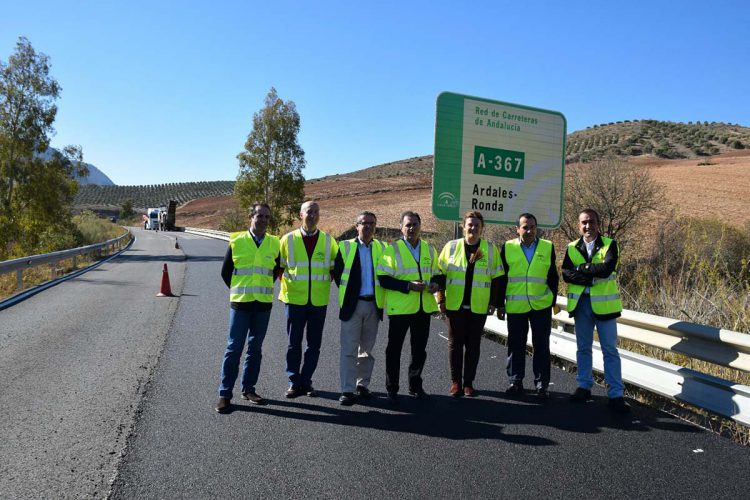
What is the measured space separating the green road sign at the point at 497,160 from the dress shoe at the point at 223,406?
5.16 metres

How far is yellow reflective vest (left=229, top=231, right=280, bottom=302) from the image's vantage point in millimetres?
5109

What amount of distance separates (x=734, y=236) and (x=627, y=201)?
8.89 ft

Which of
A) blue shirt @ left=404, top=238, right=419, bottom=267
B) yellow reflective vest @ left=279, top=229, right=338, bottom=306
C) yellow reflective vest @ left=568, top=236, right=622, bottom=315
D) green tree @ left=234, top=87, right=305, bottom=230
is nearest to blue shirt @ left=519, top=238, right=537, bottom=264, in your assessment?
yellow reflective vest @ left=568, top=236, right=622, bottom=315

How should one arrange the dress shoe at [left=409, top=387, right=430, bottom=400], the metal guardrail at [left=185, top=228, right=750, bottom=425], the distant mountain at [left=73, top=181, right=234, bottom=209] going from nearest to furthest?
the metal guardrail at [left=185, top=228, right=750, bottom=425], the dress shoe at [left=409, top=387, right=430, bottom=400], the distant mountain at [left=73, top=181, right=234, bottom=209]

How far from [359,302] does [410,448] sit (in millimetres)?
1759

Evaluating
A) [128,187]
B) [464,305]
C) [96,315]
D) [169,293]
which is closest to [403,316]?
[464,305]

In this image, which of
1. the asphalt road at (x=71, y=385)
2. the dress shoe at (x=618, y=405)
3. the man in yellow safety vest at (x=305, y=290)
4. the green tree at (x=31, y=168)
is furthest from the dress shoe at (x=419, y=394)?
the green tree at (x=31, y=168)

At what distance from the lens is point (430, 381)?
5.80m

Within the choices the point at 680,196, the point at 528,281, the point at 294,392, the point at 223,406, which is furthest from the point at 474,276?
the point at 680,196

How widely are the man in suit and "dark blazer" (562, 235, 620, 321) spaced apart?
6.26 ft

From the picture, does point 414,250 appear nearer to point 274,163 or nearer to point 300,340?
point 300,340

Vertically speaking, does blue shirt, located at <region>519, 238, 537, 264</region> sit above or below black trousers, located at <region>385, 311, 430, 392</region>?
above

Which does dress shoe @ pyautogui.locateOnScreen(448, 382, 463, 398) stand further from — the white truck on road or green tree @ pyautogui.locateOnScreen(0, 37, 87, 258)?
the white truck on road

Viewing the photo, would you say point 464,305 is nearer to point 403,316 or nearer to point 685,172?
point 403,316
